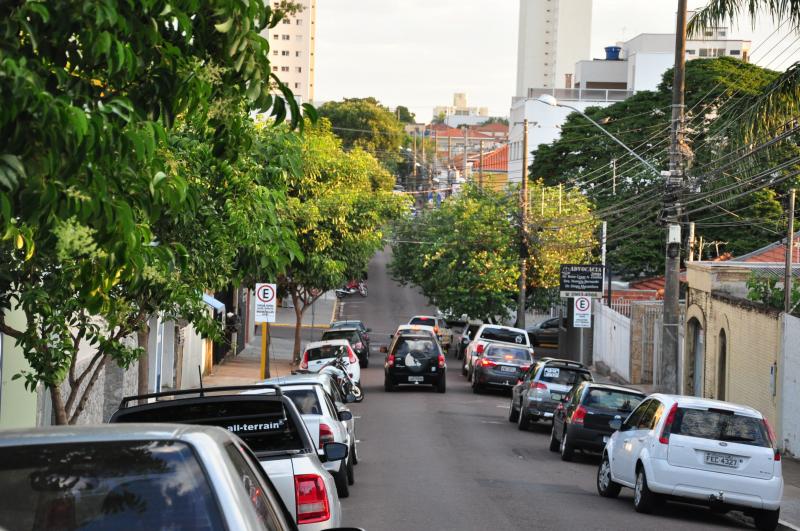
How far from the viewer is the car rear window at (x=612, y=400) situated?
21438mm

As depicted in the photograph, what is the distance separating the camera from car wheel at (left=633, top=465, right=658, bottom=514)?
1555cm

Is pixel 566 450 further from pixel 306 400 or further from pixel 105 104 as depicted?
pixel 105 104

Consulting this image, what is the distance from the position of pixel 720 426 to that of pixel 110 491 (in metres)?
12.2

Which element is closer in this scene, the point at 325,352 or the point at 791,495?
the point at 791,495

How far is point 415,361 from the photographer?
36.2 m

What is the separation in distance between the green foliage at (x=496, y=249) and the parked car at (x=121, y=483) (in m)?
48.7

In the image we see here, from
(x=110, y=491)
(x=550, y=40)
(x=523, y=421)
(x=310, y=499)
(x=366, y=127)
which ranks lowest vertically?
(x=523, y=421)

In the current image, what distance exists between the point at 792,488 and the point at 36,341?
13.1 m

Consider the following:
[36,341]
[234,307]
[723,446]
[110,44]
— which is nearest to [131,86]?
[110,44]

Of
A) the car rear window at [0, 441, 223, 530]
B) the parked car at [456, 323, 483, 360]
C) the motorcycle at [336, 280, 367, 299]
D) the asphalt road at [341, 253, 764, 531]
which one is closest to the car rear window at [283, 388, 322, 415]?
the asphalt road at [341, 253, 764, 531]

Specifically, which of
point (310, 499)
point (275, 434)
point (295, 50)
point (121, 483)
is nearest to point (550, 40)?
point (295, 50)

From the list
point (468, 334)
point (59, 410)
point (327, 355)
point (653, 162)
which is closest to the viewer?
point (59, 410)

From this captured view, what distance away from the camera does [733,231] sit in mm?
57469

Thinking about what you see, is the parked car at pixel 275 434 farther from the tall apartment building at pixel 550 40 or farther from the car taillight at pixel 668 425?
the tall apartment building at pixel 550 40
